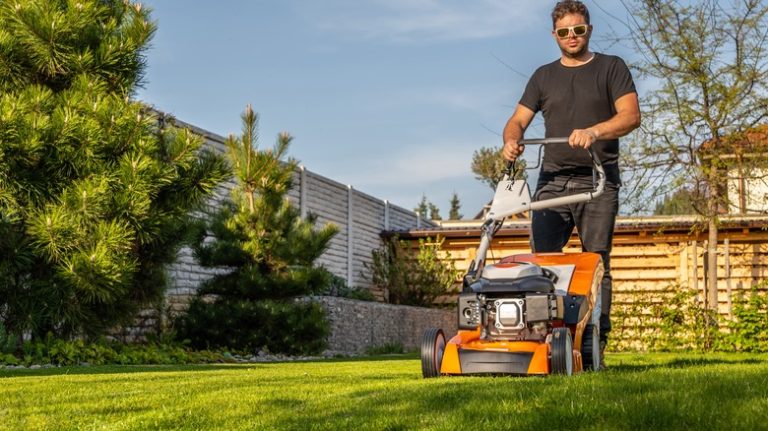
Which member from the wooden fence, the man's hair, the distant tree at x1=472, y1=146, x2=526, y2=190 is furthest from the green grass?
the distant tree at x1=472, y1=146, x2=526, y2=190

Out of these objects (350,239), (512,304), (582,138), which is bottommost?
(512,304)

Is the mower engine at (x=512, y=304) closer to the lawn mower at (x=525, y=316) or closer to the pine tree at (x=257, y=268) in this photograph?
the lawn mower at (x=525, y=316)

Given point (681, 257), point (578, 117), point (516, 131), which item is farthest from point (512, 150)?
point (681, 257)

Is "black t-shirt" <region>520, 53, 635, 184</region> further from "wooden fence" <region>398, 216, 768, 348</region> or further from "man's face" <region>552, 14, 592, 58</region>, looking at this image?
"wooden fence" <region>398, 216, 768, 348</region>

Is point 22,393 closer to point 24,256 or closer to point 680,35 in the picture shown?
point 24,256

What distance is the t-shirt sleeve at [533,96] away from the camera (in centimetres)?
586

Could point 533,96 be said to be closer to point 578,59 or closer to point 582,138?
point 578,59

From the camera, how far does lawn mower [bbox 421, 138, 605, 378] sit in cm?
492

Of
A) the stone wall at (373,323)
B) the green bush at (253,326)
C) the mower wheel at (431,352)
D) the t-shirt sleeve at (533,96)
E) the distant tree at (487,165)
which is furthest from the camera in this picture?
the distant tree at (487,165)

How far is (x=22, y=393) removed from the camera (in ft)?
17.3

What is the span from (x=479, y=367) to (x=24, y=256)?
7068mm

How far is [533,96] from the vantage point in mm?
5875

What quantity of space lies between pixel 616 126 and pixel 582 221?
0.64 metres

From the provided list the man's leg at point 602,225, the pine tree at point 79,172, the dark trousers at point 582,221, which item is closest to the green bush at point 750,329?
the pine tree at point 79,172
